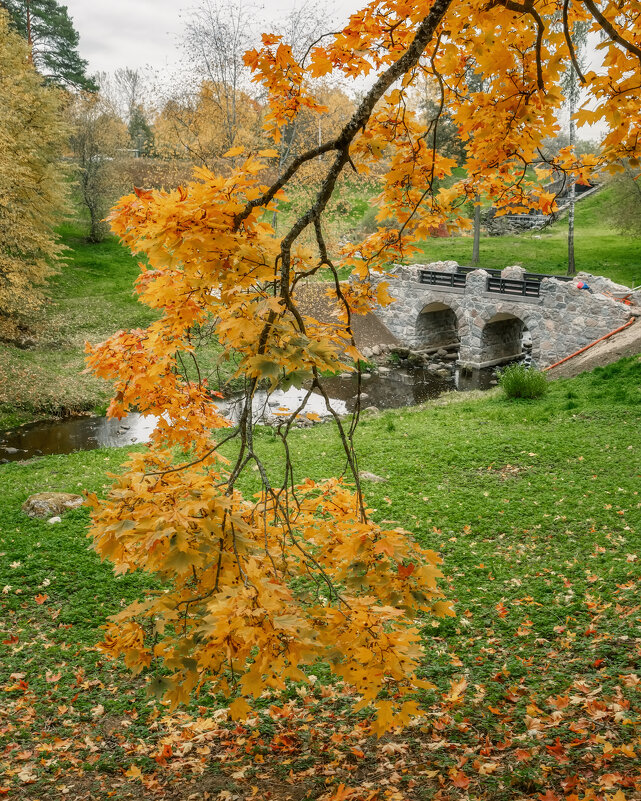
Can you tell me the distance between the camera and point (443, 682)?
199 inches

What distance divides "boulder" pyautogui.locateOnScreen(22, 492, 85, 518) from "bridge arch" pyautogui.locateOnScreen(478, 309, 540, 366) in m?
15.8

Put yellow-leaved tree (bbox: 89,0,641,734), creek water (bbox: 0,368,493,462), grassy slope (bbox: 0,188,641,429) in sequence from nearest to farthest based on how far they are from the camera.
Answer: yellow-leaved tree (bbox: 89,0,641,734), creek water (bbox: 0,368,493,462), grassy slope (bbox: 0,188,641,429)

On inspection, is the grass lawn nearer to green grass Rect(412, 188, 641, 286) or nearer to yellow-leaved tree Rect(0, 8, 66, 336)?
yellow-leaved tree Rect(0, 8, 66, 336)

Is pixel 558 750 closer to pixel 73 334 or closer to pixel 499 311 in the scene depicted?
pixel 499 311

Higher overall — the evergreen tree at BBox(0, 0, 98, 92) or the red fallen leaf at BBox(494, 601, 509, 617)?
Answer: the evergreen tree at BBox(0, 0, 98, 92)

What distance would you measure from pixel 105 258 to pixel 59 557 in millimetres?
24949

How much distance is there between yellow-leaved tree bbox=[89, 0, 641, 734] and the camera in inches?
100

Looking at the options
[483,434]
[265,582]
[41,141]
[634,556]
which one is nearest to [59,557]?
[265,582]

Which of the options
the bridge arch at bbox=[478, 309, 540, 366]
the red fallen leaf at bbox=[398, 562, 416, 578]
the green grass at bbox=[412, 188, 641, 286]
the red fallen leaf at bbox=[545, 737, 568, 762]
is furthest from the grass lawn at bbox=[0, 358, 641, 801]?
the green grass at bbox=[412, 188, 641, 286]

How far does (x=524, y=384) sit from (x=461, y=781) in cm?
1153

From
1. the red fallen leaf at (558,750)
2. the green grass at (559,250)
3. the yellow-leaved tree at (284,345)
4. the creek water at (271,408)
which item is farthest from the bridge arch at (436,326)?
the red fallen leaf at (558,750)

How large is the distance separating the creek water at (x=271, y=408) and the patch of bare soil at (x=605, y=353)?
3.13 meters

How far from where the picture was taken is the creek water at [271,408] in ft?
48.2

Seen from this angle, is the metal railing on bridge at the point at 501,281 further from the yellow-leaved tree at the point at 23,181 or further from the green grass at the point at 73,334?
the yellow-leaved tree at the point at 23,181
